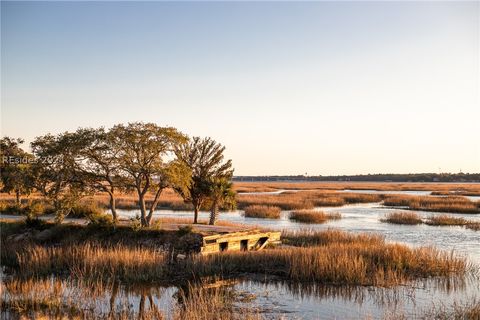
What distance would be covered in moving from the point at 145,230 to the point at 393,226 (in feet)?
78.9

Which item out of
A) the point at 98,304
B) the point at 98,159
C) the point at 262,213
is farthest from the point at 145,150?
the point at 262,213

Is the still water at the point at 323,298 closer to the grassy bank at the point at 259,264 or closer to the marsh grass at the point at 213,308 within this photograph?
the marsh grass at the point at 213,308

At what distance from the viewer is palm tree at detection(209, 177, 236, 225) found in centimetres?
3178

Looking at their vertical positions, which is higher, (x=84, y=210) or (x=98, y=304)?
(x=84, y=210)

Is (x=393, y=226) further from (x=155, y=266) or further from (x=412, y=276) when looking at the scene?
Answer: (x=155, y=266)

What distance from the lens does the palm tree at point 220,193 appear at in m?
31.8

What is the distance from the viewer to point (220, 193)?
105 ft

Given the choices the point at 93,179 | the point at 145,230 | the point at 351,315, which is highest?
the point at 93,179

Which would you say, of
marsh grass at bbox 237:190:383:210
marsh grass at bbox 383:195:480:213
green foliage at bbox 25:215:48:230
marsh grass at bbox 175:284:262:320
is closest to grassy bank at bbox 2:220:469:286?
marsh grass at bbox 175:284:262:320

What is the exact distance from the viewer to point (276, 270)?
832 inches

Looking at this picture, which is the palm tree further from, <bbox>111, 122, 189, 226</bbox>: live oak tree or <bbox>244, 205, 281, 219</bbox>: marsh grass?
<bbox>244, 205, 281, 219</bbox>: marsh grass

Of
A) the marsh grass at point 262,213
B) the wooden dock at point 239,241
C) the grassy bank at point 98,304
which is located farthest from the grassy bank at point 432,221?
the grassy bank at point 98,304

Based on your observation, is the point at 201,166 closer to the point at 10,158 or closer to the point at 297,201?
the point at 10,158

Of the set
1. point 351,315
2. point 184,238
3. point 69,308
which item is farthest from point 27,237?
point 351,315
